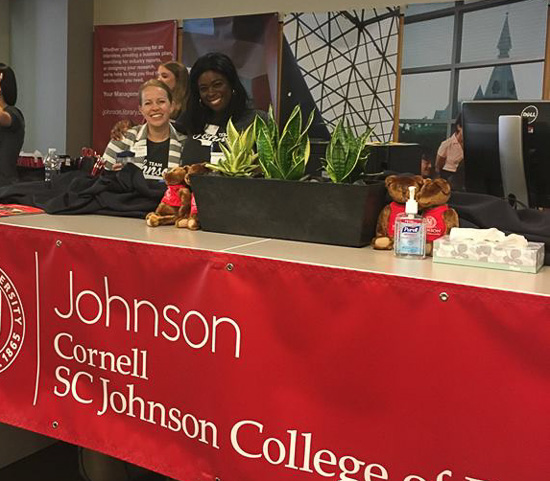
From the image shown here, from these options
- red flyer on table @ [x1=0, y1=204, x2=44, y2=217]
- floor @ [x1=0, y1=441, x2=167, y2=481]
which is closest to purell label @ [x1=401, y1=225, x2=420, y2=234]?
red flyer on table @ [x1=0, y1=204, x2=44, y2=217]

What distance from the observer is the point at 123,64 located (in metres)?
6.07

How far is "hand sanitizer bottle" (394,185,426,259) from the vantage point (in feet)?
3.95

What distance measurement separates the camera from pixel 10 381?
1512 millimetres

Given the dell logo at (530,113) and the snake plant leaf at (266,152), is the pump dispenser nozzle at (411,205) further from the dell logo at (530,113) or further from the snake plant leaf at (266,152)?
the dell logo at (530,113)

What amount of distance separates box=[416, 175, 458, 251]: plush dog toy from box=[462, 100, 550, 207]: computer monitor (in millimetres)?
721

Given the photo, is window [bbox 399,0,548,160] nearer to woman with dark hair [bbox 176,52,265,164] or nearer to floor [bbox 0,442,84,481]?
woman with dark hair [bbox 176,52,265,164]

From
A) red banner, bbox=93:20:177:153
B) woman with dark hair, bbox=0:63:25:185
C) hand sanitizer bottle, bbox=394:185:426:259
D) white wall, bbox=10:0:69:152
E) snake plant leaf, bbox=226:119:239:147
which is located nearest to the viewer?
hand sanitizer bottle, bbox=394:185:426:259

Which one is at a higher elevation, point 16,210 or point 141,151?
point 141,151

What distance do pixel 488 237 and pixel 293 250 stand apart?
35 centimetres

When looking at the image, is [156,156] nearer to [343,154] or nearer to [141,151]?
[141,151]

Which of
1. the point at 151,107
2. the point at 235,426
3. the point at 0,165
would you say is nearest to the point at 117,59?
the point at 0,165

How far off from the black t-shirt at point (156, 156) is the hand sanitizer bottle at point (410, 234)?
1.36 m

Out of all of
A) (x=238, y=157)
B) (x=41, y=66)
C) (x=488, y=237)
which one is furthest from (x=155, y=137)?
(x=41, y=66)

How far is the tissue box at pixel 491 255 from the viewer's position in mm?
1100
